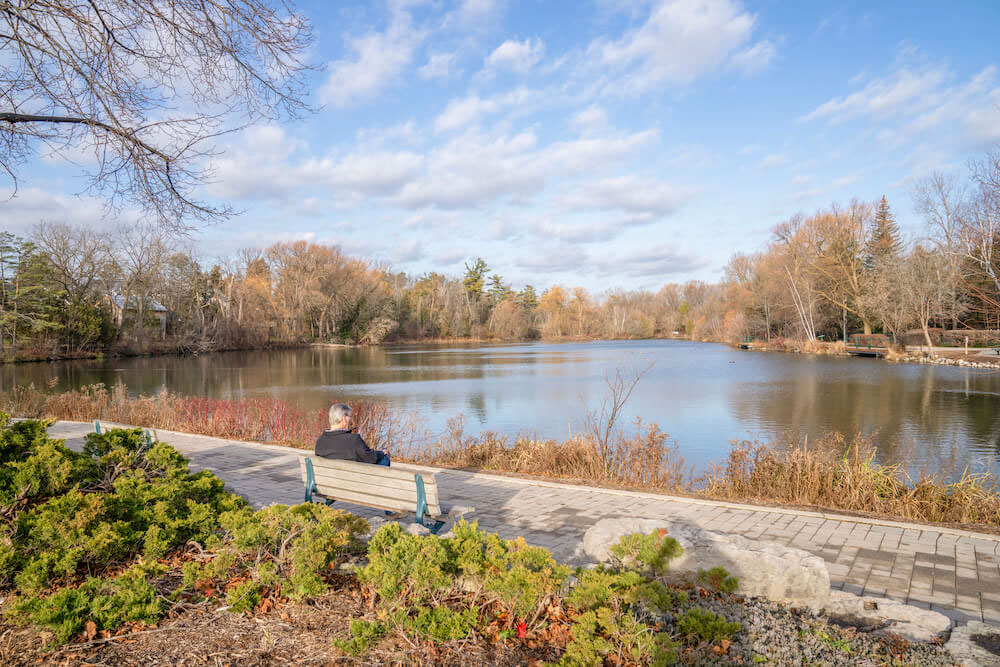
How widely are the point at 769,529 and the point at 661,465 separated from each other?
3451mm

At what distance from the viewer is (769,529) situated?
5461 mm

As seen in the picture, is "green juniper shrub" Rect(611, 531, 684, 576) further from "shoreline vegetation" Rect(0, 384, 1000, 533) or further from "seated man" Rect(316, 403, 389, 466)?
"shoreline vegetation" Rect(0, 384, 1000, 533)

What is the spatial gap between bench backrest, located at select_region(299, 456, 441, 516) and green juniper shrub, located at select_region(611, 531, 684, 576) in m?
1.65

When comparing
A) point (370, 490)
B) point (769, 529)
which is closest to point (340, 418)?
point (370, 490)

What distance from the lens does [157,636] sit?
2738mm

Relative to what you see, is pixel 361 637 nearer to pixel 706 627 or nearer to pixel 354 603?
pixel 354 603

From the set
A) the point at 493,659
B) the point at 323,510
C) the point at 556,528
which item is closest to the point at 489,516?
the point at 556,528

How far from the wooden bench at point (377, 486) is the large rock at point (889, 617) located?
2.53 m

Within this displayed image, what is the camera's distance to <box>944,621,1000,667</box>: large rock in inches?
106

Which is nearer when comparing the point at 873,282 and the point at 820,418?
the point at 820,418

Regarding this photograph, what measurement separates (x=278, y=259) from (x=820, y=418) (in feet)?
198

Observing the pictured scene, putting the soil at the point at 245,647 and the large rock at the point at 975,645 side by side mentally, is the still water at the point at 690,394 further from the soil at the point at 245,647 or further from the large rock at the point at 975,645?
the soil at the point at 245,647

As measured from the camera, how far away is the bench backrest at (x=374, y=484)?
450 cm

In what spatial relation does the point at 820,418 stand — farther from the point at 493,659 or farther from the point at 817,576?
the point at 493,659
